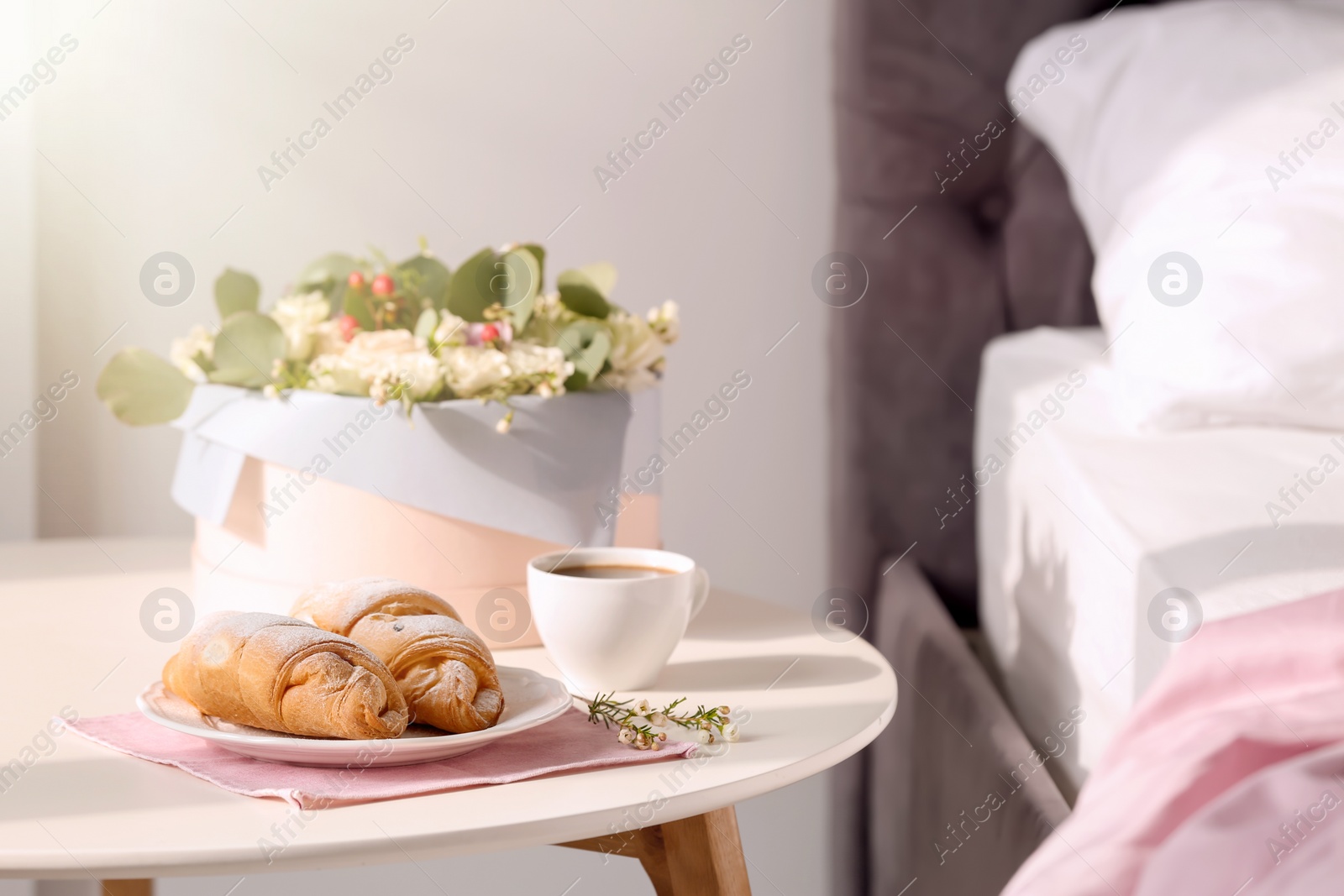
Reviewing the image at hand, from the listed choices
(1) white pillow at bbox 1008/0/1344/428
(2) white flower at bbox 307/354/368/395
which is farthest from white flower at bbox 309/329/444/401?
(1) white pillow at bbox 1008/0/1344/428

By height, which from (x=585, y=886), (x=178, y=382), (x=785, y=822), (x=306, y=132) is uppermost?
(x=306, y=132)

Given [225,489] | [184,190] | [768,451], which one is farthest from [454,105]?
[225,489]

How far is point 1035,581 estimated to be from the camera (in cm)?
113

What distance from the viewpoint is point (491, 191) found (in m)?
1.48

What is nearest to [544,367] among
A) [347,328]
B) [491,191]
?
[347,328]

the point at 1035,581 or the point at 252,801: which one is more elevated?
the point at 252,801

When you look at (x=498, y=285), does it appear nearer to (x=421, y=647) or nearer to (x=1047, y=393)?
(x=421, y=647)

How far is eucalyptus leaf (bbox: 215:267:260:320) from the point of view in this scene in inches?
35.0

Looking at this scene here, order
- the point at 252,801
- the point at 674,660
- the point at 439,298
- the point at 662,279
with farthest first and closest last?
the point at 662,279, the point at 439,298, the point at 674,660, the point at 252,801

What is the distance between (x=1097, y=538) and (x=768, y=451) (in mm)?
714

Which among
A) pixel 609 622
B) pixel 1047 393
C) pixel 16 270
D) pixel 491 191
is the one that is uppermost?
pixel 16 270

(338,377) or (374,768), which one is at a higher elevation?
(338,377)

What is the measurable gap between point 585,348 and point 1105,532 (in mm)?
455

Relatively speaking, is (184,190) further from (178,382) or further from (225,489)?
(225,489)
